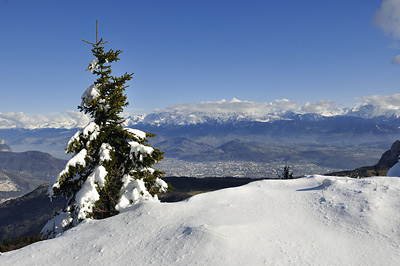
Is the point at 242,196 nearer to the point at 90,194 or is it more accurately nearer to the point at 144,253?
the point at 144,253

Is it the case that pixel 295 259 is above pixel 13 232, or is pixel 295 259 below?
above

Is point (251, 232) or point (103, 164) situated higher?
point (103, 164)

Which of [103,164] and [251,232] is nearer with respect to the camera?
[251,232]

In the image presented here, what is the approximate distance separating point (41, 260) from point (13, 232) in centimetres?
17922

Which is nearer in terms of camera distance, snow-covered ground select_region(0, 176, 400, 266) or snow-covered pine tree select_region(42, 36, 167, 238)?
snow-covered ground select_region(0, 176, 400, 266)

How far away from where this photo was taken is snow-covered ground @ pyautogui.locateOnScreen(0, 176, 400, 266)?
23.2ft

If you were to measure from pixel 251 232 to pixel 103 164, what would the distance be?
860cm

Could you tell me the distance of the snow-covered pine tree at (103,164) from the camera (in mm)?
12180

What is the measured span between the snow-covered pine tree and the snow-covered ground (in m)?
1.60

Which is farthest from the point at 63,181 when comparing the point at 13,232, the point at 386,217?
the point at 13,232

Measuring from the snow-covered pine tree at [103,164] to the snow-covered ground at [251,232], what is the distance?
1597 mm

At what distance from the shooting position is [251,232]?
8188 millimetres

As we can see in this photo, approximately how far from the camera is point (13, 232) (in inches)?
5635

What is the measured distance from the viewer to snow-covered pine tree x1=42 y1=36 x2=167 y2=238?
12.2 meters
